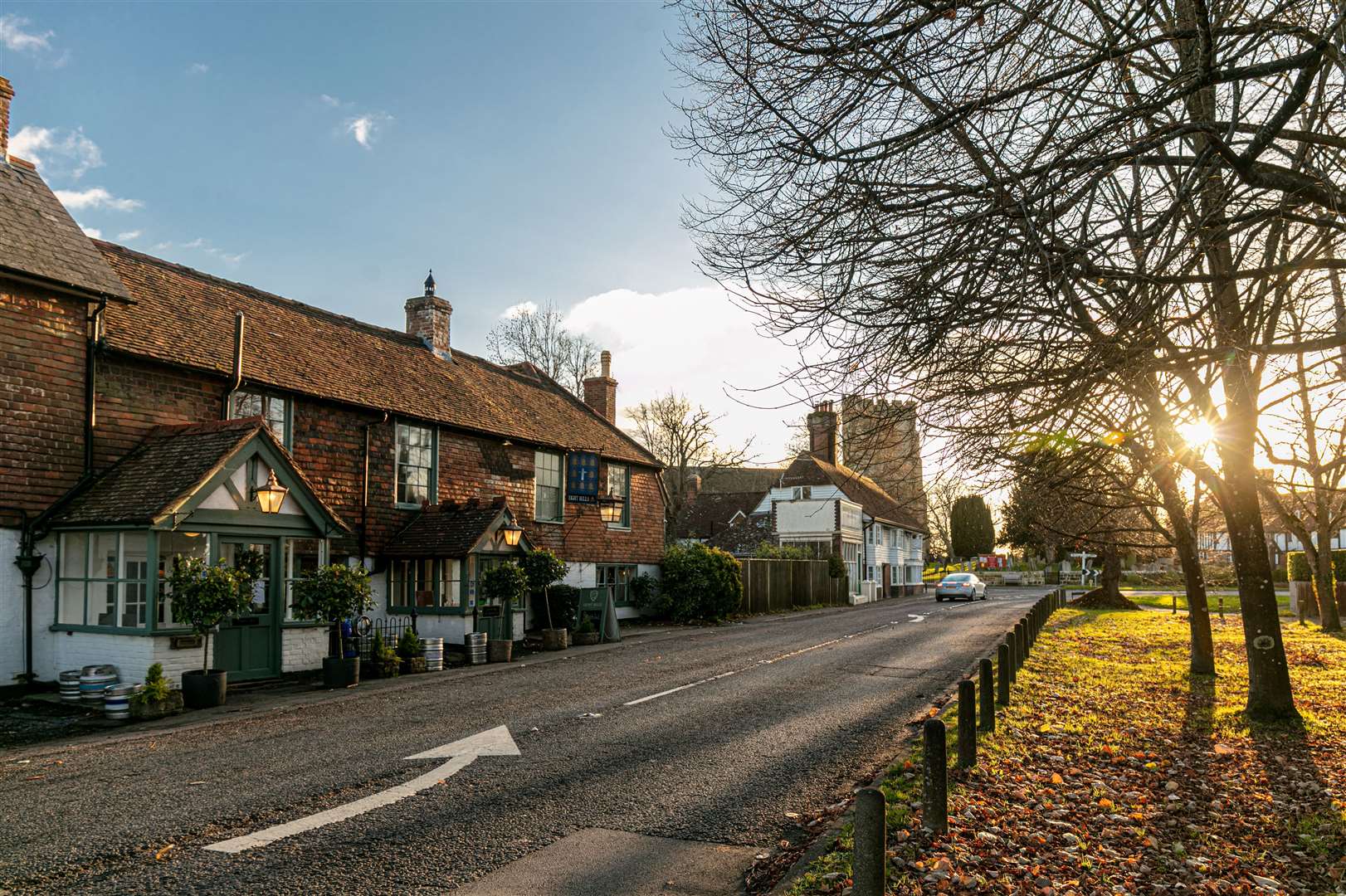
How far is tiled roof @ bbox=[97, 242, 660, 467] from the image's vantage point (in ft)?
53.2

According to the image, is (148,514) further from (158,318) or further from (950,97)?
(950,97)

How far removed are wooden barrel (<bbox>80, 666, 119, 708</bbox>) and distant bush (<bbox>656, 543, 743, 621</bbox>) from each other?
18602 millimetres

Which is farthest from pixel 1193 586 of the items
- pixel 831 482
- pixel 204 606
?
pixel 831 482

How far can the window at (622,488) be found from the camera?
93.6 feet

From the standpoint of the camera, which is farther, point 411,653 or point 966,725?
point 411,653

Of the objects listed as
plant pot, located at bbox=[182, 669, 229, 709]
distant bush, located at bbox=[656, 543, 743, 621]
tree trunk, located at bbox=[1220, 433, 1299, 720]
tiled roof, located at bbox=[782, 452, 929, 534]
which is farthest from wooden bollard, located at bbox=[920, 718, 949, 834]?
tiled roof, located at bbox=[782, 452, 929, 534]

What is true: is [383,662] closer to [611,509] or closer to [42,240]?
[42,240]

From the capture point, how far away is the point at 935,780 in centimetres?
594

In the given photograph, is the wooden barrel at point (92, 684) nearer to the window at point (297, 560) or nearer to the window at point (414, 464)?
the window at point (297, 560)

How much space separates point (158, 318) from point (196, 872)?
13522mm

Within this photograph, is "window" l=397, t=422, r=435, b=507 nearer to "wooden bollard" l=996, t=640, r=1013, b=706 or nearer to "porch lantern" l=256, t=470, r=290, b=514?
"porch lantern" l=256, t=470, r=290, b=514

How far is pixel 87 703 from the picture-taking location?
12.3 meters

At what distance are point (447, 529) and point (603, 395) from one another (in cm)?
1481

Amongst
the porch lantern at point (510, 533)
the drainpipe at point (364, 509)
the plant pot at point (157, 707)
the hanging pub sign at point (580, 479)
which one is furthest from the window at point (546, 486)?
the plant pot at point (157, 707)
